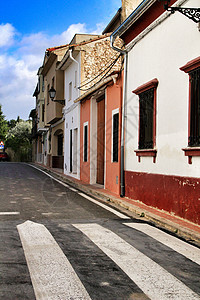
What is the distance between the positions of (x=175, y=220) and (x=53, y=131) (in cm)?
2474

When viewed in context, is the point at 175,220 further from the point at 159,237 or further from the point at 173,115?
the point at 173,115

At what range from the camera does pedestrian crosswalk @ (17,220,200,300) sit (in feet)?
12.9

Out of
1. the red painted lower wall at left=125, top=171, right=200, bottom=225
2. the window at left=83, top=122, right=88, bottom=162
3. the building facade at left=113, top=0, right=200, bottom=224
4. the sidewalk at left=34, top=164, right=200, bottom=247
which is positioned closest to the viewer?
the sidewalk at left=34, top=164, right=200, bottom=247

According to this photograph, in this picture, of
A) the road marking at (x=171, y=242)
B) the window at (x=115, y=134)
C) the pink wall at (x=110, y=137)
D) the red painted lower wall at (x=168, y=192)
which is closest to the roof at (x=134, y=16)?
the pink wall at (x=110, y=137)

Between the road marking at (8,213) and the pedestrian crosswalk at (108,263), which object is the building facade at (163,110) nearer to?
the pedestrian crosswalk at (108,263)

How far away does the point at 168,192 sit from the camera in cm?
898

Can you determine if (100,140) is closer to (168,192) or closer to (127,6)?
(127,6)

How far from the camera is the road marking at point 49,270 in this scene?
383cm

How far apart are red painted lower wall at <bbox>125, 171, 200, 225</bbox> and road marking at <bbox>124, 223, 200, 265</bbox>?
0.89 meters

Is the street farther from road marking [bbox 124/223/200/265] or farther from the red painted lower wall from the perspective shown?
the red painted lower wall

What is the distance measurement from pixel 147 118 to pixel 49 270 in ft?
22.6

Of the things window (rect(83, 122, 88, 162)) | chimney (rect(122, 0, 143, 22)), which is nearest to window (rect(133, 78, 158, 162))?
chimney (rect(122, 0, 143, 22))

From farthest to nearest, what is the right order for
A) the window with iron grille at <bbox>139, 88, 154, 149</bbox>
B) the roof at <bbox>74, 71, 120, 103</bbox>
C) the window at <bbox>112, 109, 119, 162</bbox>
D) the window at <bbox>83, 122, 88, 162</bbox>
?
1. the window at <bbox>83, 122, 88, 162</bbox>
2. the window at <bbox>112, 109, 119, 162</bbox>
3. the roof at <bbox>74, 71, 120, 103</bbox>
4. the window with iron grille at <bbox>139, 88, 154, 149</bbox>

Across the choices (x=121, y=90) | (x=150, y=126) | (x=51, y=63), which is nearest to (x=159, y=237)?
(x=150, y=126)
